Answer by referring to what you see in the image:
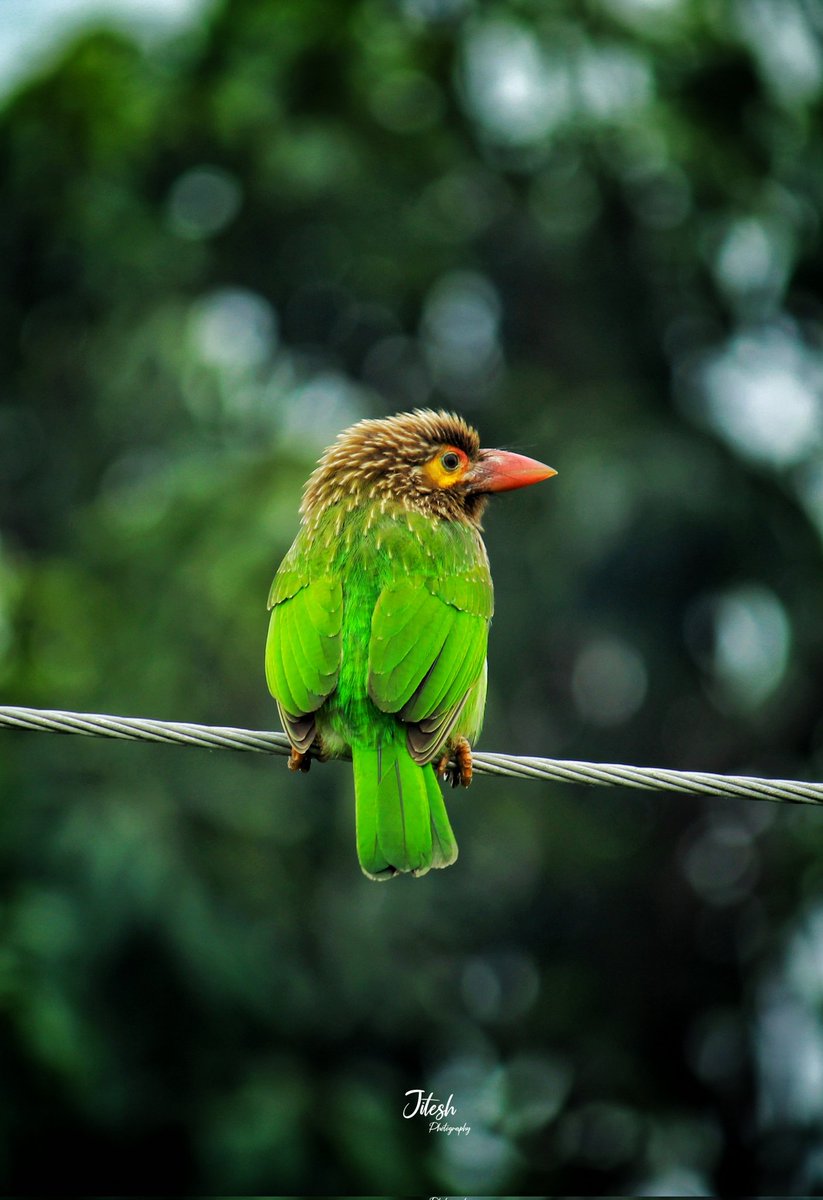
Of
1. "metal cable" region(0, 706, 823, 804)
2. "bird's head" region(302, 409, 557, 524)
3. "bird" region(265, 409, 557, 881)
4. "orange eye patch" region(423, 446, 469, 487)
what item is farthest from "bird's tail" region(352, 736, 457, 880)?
"orange eye patch" region(423, 446, 469, 487)

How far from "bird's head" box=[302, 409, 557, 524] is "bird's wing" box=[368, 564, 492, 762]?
A: 568mm

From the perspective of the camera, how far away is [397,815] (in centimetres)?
446

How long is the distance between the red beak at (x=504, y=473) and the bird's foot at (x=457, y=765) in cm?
123

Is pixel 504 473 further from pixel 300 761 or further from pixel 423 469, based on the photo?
pixel 300 761

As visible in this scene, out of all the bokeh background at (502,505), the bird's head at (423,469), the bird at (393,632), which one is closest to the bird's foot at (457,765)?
the bird at (393,632)

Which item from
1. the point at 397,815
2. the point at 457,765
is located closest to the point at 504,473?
the point at 457,765

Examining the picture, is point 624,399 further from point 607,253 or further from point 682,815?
point 682,815

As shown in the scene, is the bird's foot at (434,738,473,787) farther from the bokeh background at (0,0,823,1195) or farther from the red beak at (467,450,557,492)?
the bokeh background at (0,0,823,1195)

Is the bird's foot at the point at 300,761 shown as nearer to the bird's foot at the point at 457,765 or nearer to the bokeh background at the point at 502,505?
the bird's foot at the point at 457,765

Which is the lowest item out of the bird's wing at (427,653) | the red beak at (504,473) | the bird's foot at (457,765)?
the bird's foot at (457,765)

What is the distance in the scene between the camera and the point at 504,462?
229 inches

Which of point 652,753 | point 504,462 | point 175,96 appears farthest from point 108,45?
point 504,462

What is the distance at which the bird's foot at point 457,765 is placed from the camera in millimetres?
4832

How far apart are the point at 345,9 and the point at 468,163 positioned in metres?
1.67
